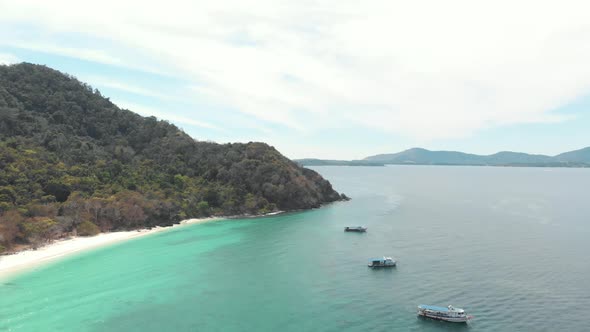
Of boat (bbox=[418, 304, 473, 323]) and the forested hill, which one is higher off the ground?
the forested hill

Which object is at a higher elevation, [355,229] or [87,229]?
[87,229]

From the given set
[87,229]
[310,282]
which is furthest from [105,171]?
[310,282]

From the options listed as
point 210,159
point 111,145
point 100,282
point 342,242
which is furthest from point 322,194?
point 100,282

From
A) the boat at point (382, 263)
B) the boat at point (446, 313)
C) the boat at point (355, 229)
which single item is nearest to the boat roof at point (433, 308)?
the boat at point (446, 313)

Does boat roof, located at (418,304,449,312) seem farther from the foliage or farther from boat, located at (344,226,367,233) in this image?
the foliage

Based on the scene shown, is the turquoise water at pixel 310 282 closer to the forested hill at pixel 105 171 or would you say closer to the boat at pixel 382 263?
the boat at pixel 382 263

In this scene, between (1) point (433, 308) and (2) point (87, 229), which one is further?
(2) point (87, 229)

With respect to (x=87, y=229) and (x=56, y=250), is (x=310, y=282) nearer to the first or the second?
(x=56, y=250)

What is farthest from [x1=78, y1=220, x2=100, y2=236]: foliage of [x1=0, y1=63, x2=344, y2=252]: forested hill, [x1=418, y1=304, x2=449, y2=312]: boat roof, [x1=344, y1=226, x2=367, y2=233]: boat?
[x1=418, y1=304, x2=449, y2=312]: boat roof
